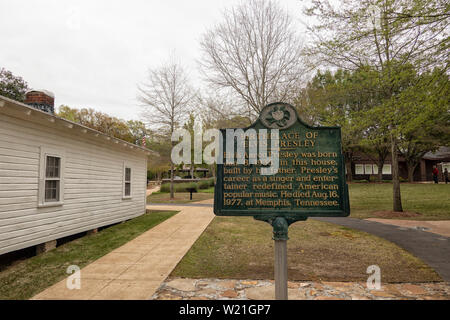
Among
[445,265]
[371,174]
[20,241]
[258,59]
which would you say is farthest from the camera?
[371,174]

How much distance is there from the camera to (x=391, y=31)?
777cm

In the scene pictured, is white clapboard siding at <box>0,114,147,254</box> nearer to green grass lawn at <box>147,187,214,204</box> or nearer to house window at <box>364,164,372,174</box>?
green grass lawn at <box>147,187,214,204</box>

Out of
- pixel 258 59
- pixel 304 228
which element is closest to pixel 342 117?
pixel 304 228


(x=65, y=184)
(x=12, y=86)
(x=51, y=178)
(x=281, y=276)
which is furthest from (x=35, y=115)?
(x=12, y=86)

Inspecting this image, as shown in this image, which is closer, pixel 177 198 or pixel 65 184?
pixel 65 184

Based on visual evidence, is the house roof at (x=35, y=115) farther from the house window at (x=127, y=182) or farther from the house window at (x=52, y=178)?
the house window at (x=127, y=182)

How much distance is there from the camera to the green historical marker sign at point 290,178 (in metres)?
3.58

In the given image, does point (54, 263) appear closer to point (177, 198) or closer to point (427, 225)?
point (427, 225)

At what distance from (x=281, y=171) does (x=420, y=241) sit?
6.07 m

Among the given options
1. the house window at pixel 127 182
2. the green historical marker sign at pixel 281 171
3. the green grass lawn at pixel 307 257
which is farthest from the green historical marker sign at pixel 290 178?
the house window at pixel 127 182

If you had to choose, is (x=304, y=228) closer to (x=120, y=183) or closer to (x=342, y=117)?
(x=342, y=117)

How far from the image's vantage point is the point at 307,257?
595 centimetres
